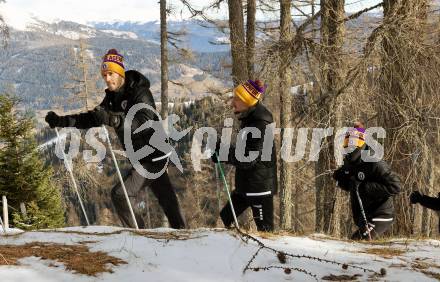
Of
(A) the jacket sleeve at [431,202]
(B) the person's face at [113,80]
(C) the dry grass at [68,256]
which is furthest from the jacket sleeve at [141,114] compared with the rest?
(A) the jacket sleeve at [431,202]

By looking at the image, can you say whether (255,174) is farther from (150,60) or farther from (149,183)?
(150,60)

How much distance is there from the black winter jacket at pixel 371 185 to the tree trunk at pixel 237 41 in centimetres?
505

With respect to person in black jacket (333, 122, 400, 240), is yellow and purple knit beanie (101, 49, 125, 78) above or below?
above

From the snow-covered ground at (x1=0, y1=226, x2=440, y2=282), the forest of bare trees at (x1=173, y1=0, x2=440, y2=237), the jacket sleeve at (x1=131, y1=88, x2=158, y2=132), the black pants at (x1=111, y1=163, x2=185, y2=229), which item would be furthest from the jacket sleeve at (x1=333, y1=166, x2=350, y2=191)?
the jacket sleeve at (x1=131, y1=88, x2=158, y2=132)

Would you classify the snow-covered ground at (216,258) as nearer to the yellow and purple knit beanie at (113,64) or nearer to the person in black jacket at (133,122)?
the person in black jacket at (133,122)

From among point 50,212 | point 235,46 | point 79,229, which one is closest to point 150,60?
point 50,212

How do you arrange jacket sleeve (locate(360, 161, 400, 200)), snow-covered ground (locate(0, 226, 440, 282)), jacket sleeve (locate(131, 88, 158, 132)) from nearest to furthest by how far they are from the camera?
1. snow-covered ground (locate(0, 226, 440, 282))
2. jacket sleeve (locate(131, 88, 158, 132))
3. jacket sleeve (locate(360, 161, 400, 200))

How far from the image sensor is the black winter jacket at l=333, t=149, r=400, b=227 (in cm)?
595

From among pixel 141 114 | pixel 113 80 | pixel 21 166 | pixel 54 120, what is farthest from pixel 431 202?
pixel 21 166

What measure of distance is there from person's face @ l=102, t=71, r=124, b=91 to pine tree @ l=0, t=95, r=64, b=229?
11.7 metres

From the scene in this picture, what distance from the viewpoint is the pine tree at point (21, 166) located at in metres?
16.0

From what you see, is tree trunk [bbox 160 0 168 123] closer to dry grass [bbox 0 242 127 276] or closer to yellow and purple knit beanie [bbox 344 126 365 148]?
yellow and purple knit beanie [bbox 344 126 365 148]

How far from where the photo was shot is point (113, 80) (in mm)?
5402

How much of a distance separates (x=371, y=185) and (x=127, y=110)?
129 inches
